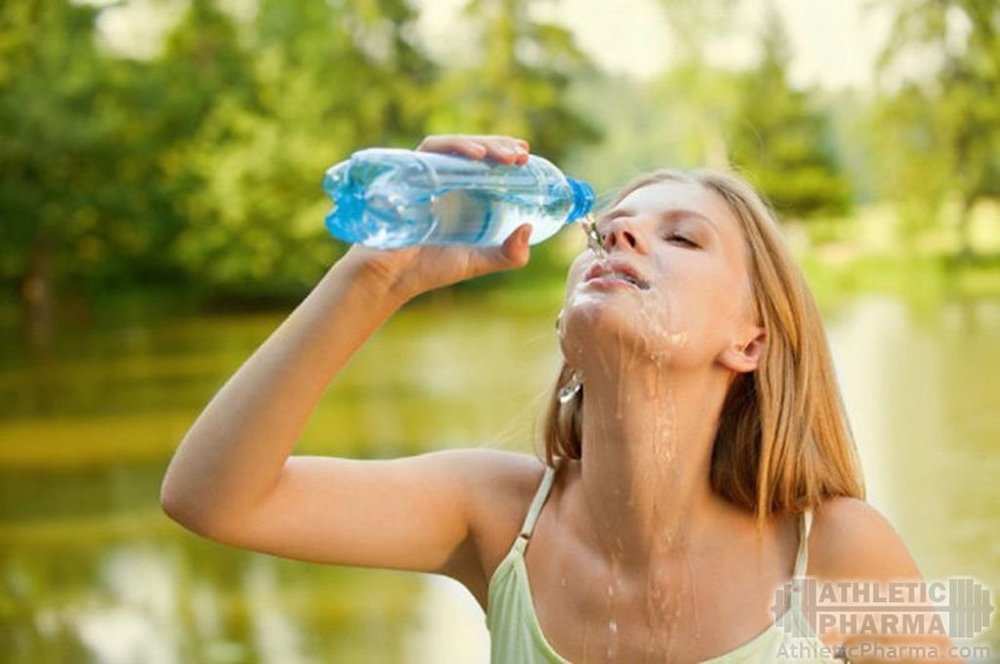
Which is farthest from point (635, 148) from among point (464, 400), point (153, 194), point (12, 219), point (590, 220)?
point (590, 220)

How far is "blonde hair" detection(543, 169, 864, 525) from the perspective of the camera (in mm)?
1181

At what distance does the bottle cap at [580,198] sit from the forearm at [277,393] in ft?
0.76

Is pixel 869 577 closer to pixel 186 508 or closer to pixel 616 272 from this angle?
pixel 616 272

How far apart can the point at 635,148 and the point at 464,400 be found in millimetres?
12000

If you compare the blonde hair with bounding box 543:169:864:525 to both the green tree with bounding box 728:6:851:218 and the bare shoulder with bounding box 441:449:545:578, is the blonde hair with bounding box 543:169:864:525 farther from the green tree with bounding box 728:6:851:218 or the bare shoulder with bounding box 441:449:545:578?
the green tree with bounding box 728:6:851:218

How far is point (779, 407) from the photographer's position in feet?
3.95

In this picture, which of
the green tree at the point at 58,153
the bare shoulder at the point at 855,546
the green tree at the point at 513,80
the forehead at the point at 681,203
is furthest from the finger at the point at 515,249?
the green tree at the point at 513,80

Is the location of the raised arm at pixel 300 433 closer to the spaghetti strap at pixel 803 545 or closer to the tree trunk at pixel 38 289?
the spaghetti strap at pixel 803 545

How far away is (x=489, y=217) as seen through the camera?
1245 millimetres

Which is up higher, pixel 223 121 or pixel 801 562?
pixel 223 121

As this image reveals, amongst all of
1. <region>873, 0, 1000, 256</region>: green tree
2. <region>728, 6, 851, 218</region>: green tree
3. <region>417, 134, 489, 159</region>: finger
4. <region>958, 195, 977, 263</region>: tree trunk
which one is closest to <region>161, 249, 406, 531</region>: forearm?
<region>417, 134, 489, 159</region>: finger

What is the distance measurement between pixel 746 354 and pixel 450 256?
10.5 inches

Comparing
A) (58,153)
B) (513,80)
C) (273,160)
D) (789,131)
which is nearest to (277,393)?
(58,153)

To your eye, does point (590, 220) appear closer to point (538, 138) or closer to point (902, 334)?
point (902, 334)
